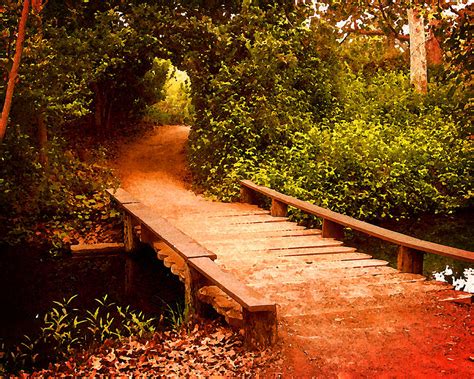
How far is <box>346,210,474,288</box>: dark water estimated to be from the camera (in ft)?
35.8

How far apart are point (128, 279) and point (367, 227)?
4.69m

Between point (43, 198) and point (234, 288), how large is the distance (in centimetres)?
816

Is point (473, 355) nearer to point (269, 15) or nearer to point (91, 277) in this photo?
point (91, 277)

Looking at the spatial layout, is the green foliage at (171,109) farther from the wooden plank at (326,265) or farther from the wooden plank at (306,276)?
the wooden plank at (306,276)

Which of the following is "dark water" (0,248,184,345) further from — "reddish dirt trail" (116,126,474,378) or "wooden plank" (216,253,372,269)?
"reddish dirt trail" (116,126,474,378)

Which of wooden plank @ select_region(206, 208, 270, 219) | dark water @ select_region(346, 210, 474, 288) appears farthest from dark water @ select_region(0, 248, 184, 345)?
dark water @ select_region(346, 210, 474, 288)

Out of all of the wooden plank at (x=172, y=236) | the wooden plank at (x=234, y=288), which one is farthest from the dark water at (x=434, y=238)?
the wooden plank at (x=234, y=288)

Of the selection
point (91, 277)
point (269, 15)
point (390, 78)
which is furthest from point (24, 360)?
point (390, 78)

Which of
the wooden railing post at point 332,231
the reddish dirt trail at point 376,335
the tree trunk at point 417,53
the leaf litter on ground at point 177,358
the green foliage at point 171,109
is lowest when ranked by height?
the leaf litter on ground at point 177,358

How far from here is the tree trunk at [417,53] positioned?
18.8 m

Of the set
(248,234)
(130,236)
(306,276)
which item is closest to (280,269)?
(306,276)

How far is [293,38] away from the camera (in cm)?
1508

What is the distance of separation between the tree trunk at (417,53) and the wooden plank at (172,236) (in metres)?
12.9

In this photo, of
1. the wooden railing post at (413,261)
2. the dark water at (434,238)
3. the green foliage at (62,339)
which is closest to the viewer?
the green foliage at (62,339)
